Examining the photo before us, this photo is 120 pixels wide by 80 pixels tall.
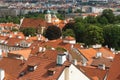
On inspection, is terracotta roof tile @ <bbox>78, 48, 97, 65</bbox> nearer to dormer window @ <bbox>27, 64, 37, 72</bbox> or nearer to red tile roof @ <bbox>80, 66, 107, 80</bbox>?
red tile roof @ <bbox>80, 66, 107, 80</bbox>

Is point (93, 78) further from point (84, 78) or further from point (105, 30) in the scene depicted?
point (105, 30)

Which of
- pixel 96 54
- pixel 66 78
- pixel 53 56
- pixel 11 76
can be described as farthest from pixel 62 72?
pixel 96 54

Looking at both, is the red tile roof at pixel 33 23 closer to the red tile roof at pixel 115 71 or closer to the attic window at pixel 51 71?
the red tile roof at pixel 115 71

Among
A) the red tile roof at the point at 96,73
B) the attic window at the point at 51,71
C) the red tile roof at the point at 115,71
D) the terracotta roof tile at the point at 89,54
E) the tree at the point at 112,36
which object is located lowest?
the tree at the point at 112,36

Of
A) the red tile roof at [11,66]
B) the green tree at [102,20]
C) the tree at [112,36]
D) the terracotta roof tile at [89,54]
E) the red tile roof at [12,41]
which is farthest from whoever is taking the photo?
the green tree at [102,20]

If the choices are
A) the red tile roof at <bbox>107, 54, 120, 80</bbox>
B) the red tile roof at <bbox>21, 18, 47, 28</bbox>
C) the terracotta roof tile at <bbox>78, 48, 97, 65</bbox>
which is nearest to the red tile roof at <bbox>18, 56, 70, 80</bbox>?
the red tile roof at <bbox>107, 54, 120, 80</bbox>

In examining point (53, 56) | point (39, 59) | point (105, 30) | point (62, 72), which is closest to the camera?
point (62, 72)

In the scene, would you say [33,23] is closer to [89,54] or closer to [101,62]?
[89,54]

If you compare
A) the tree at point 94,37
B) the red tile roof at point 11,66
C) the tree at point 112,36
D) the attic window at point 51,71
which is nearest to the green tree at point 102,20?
the tree at point 112,36
